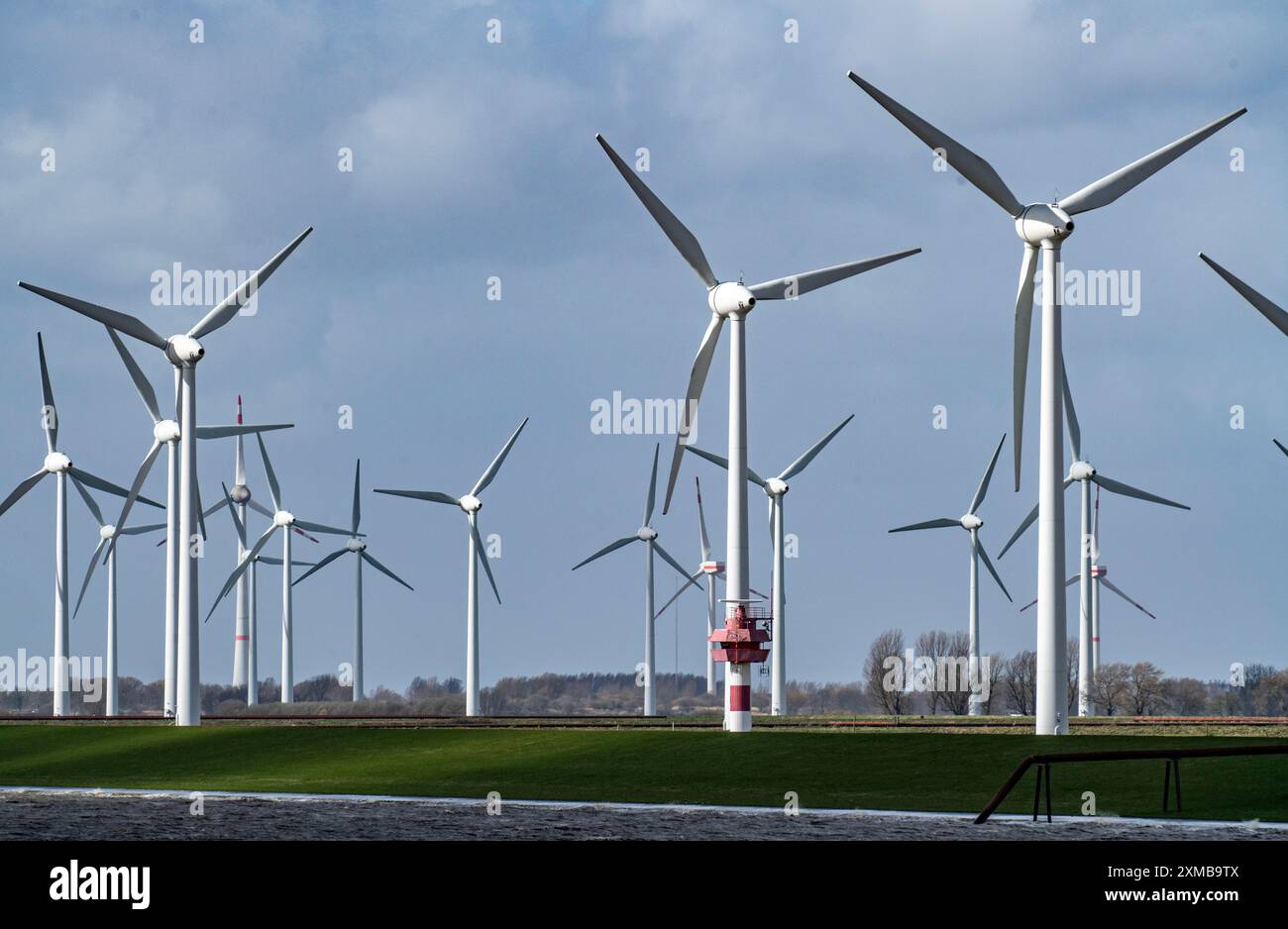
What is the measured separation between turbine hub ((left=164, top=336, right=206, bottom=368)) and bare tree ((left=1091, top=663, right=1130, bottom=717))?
7095 cm

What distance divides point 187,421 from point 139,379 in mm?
10971

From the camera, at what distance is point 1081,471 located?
9525cm

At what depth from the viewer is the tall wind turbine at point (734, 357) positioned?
55.4m

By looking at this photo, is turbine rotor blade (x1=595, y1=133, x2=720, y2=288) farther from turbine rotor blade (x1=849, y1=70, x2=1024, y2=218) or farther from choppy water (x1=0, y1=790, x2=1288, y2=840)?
choppy water (x1=0, y1=790, x2=1288, y2=840)

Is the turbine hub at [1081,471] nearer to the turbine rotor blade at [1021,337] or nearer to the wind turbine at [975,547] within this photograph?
the wind turbine at [975,547]

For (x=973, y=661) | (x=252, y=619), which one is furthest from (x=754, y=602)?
(x=252, y=619)

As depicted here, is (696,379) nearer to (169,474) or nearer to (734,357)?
(734,357)

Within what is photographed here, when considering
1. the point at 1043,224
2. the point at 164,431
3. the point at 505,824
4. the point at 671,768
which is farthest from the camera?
the point at 164,431

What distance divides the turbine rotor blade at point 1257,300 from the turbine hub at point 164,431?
49.8 m

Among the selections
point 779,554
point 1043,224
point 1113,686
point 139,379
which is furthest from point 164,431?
point 1113,686

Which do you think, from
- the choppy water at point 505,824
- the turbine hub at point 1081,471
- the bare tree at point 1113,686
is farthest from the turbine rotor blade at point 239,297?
the bare tree at point 1113,686

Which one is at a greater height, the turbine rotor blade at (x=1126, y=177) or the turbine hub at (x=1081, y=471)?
the turbine rotor blade at (x=1126, y=177)

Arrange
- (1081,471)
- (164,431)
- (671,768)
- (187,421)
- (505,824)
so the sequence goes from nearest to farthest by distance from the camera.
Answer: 1. (505,824)
2. (671,768)
3. (187,421)
4. (164,431)
5. (1081,471)
